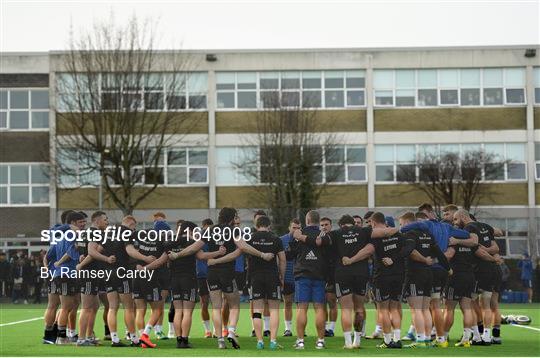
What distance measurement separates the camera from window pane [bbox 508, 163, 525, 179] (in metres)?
52.5

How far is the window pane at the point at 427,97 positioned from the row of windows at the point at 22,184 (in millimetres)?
18492

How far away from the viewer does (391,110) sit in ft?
174

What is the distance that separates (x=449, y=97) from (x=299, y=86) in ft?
23.8

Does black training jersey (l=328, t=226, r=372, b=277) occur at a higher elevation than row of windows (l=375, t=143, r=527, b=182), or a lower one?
lower

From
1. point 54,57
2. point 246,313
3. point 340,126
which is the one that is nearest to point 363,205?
point 340,126

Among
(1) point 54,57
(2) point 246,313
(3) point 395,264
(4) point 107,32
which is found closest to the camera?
(3) point 395,264

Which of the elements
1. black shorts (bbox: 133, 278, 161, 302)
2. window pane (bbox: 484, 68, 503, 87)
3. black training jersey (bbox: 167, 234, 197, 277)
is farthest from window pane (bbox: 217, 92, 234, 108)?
black training jersey (bbox: 167, 234, 197, 277)

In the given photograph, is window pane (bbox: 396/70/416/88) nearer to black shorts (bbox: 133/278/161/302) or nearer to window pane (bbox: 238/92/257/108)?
window pane (bbox: 238/92/257/108)

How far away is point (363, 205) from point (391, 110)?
4758mm

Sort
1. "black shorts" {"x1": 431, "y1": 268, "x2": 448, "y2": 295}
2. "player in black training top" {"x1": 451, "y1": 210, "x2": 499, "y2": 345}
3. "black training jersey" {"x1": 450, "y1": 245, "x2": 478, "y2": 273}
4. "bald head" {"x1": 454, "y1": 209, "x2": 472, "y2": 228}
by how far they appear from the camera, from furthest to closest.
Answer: "bald head" {"x1": 454, "y1": 209, "x2": 472, "y2": 228} → "player in black training top" {"x1": 451, "y1": 210, "x2": 499, "y2": 345} → "black training jersey" {"x1": 450, "y1": 245, "x2": 478, "y2": 273} → "black shorts" {"x1": 431, "y1": 268, "x2": 448, "y2": 295}

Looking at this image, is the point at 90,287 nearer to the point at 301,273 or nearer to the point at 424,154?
the point at 301,273

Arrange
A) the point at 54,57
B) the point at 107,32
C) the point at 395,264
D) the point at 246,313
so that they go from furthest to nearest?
the point at 54,57
the point at 107,32
the point at 246,313
the point at 395,264

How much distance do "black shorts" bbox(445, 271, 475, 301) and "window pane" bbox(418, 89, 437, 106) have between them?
112 feet

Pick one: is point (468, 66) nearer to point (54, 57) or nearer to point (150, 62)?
point (150, 62)
